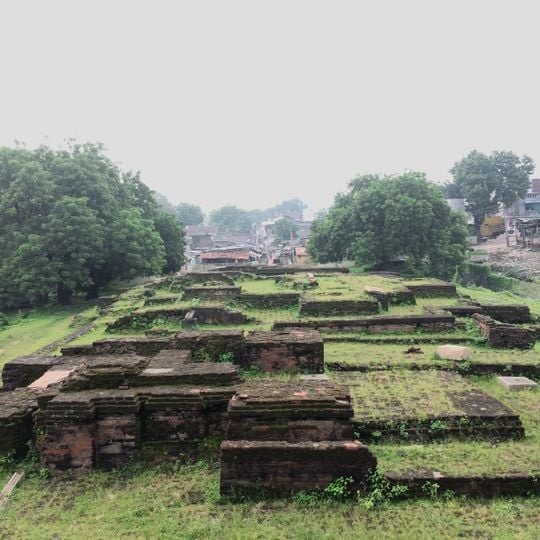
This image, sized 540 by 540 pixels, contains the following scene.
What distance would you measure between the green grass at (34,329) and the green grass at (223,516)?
8262 mm

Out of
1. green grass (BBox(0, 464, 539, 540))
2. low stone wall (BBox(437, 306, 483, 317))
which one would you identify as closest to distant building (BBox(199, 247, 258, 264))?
low stone wall (BBox(437, 306, 483, 317))

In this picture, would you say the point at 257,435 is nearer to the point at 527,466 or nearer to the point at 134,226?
the point at 527,466

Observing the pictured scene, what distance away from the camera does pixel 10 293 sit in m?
18.2

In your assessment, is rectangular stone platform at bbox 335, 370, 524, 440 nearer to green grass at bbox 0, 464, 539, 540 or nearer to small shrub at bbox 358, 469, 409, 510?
small shrub at bbox 358, 469, 409, 510

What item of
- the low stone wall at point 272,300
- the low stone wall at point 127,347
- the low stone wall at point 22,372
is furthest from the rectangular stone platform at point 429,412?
the low stone wall at point 272,300

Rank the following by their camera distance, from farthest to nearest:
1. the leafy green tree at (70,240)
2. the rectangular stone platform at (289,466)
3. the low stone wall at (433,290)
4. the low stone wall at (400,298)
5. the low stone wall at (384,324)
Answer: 1. the leafy green tree at (70,240)
2. the low stone wall at (433,290)
3. the low stone wall at (400,298)
4. the low stone wall at (384,324)
5. the rectangular stone platform at (289,466)

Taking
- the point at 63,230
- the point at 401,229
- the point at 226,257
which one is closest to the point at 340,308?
the point at 401,229

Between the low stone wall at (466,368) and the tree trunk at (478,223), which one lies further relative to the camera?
the tree trunk at (478,223)

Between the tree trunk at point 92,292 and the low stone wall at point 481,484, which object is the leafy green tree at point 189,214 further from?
the low stone wall at point 481,484

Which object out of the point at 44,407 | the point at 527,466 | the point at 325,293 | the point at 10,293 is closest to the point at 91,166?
the point at 10,293

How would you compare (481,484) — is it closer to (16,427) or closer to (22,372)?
(16,427)

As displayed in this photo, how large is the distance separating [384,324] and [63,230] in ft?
Answer: 45.2

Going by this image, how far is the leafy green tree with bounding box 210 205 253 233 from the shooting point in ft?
319

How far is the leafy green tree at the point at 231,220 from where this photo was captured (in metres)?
97.3
